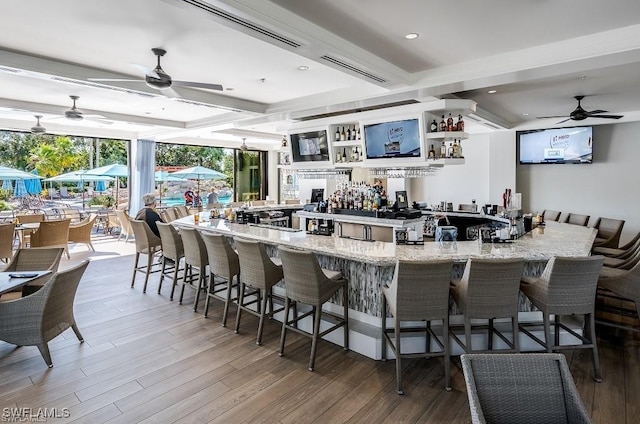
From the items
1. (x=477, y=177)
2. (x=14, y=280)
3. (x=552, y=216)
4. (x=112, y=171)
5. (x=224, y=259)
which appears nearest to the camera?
(x=14, y=280)

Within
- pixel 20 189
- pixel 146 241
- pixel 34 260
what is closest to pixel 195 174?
pixel 20 189

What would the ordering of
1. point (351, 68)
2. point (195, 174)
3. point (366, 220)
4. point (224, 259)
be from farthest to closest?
1. point (195, 174)
2. point (366, 220)
3. point (224, 259)
4. point (351, 68)

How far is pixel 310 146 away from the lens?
23.3 ft

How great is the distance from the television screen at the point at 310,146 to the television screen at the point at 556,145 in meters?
4.69

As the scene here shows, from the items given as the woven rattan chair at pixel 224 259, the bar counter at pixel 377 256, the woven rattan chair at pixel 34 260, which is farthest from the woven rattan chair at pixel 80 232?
the bar counter at pixel 377 256

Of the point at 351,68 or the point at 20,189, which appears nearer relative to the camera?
the point at 351,68

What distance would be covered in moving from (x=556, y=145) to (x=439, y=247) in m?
5.88

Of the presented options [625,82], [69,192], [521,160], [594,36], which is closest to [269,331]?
[594,36]

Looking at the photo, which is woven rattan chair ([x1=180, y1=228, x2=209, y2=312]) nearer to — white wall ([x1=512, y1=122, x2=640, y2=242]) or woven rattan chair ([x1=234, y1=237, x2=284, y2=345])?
woven rattan chair ([x1=234, y1=237, x2=284, y2=345])

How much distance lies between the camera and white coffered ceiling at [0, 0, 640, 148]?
2.96m

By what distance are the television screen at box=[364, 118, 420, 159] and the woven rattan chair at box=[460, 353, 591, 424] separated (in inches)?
169

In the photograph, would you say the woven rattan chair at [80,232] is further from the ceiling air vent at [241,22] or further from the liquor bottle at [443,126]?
the liquor bottle at [443,126]

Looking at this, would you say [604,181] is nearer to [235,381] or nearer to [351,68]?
[351,68]

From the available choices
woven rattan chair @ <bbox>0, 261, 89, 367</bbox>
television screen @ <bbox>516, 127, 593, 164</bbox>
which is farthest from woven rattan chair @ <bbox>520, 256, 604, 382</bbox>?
television screen @ <bbox>516, 127, 593, 164</bbox>
